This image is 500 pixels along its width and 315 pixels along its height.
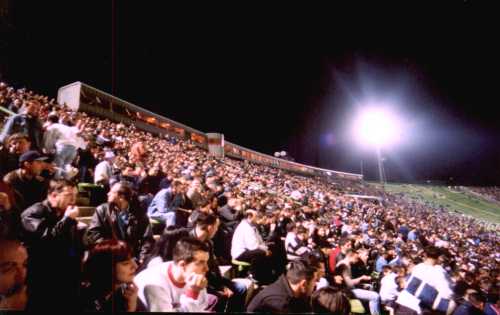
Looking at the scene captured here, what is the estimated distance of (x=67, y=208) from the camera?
2818 millimetres

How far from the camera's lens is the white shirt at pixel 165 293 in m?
2.49

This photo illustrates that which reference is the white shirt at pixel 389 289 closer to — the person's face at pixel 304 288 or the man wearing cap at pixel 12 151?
the person's face at pixel 304 288

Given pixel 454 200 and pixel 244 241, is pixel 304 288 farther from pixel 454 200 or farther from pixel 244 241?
pixel 454 200

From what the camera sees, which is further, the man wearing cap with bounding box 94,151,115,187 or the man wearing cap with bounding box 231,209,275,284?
the man wearing cap with bounding box 94,151,115,187

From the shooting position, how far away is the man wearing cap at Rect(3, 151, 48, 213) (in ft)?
11.7

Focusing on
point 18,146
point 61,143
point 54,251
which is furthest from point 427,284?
point 61,143

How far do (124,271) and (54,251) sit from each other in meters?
0.70

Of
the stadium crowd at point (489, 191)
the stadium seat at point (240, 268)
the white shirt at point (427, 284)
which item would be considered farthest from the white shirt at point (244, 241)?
the stadium crowd at point (489, 191)

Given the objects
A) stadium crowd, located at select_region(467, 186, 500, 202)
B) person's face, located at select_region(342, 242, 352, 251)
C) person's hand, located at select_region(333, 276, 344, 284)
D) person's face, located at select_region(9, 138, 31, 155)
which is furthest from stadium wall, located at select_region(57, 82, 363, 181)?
stadium crowd, located at select_region(467, 186, 500, 202)

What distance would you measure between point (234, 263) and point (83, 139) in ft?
14.7

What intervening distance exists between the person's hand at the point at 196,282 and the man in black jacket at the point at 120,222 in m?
1.18

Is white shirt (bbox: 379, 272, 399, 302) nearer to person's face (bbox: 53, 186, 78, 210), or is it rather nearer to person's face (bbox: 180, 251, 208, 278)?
person's face (bbox: 180, 251, 208, 278)

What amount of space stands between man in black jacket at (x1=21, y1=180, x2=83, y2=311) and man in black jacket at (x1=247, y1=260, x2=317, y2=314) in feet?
5.56

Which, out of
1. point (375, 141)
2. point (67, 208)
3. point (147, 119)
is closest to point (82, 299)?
point (67, 208)
